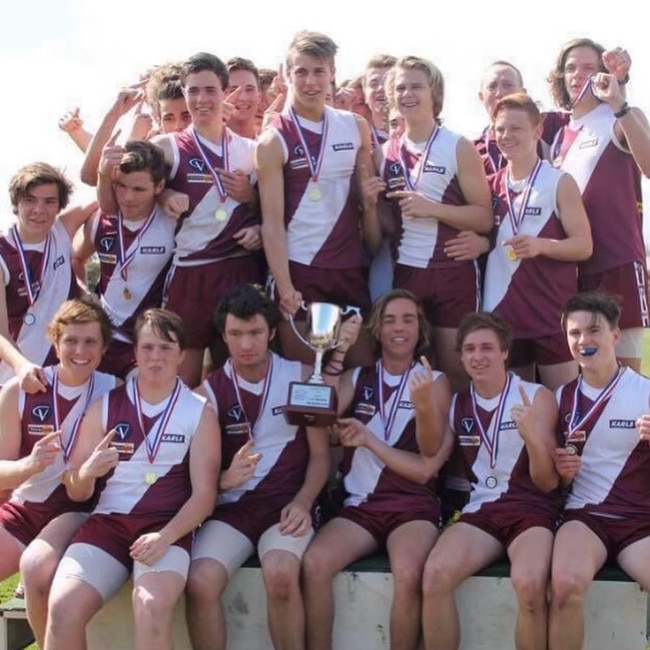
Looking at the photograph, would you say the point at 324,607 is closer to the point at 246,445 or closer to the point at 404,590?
the point at 404,590

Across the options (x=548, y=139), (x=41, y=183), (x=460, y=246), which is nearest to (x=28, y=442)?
(x=41, y=183)

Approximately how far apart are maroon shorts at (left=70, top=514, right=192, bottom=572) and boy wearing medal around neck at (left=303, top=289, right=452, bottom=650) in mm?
656

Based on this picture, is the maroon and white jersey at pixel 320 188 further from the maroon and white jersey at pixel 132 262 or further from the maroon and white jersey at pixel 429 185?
the maroon and white jersey at pixel 132 262

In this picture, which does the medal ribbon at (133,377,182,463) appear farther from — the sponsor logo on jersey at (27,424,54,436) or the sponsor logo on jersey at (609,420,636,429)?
the sponsor logo on jersey at (609,420,636,429)

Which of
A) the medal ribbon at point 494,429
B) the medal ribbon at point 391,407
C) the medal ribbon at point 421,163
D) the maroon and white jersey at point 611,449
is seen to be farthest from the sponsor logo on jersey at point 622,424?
the medal ribbon at point 421,163

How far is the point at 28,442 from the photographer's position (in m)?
4.84

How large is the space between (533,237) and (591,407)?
917 mm

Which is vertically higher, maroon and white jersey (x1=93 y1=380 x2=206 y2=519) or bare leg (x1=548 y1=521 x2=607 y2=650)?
maroon and white jersey (x1=93 y1=380 x2=206 y2=519)

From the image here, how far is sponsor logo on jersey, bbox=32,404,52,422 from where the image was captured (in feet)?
15.8

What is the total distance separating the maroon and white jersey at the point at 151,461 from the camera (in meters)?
4.57

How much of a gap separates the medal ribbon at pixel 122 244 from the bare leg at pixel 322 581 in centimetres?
174

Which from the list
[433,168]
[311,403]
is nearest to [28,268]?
[311,403]

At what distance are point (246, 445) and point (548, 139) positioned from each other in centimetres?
249

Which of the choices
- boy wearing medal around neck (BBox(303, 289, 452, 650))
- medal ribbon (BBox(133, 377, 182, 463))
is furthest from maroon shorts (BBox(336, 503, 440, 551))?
medal ribbon (BBox(133, 377, 182, 463))
